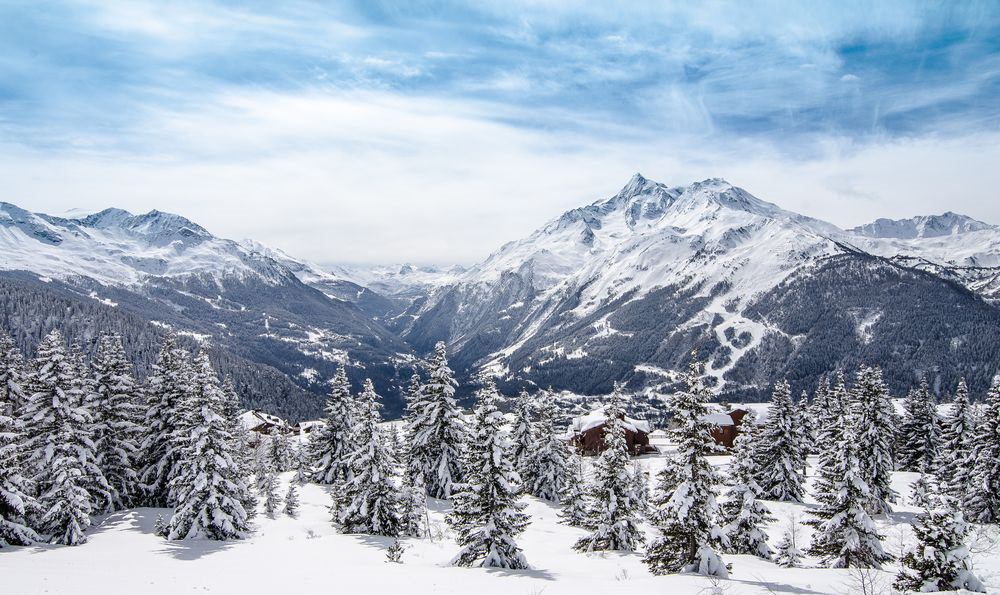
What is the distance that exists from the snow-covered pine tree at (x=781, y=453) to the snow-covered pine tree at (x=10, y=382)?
55.1m

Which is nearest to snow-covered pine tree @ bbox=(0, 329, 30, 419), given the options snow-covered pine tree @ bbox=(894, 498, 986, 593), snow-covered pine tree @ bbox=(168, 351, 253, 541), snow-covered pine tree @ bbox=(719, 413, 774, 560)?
snow-covered pine tree @ bbox=(168, 351, 253, 541)

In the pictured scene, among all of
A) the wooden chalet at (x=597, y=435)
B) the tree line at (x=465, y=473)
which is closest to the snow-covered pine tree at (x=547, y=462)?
the tree line at (x=465, y=473)

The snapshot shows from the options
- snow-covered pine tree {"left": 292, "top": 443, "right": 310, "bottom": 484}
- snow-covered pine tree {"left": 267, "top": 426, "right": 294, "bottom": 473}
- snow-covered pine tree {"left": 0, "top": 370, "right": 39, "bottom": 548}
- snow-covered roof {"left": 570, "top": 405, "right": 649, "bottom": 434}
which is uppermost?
snow-covered pine tree {"left": 0, "top": 370, "right": 39, "bottom": 548}

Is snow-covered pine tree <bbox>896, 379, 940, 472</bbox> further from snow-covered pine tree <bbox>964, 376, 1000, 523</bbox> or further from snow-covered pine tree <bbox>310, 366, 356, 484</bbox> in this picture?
snow-covered pine tree <bbox>310, 366, 356, 484</bbox>

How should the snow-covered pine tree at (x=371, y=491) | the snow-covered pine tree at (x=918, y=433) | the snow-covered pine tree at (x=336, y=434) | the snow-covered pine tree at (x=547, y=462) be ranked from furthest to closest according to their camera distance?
the snow-covered pine tree at (x=918, y=433) → the snow-covered pine tree at (x=547, y=462) → the snow-covered pine tree at (x=336, y=434) → the snow-covered pine tree at (x=371, y=491)

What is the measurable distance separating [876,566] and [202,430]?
112 ft

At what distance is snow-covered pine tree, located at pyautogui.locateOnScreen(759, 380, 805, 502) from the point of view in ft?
154

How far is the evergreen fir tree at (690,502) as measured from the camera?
1950cm

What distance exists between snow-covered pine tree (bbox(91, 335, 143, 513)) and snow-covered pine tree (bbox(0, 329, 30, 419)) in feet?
12.0

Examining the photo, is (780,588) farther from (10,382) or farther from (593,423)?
(593,423)

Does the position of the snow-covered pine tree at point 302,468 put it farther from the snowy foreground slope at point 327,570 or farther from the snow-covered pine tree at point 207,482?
the snow-covered pine tree at point 207,482

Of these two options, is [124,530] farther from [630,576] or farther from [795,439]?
[795,439]

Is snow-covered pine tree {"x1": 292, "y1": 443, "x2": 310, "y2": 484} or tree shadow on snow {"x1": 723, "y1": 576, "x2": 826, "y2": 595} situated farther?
snow-covered pine tree {"x1": 292, "y1": 443, "x2": 310, "y2": 484}

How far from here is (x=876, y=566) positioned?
23.0m
